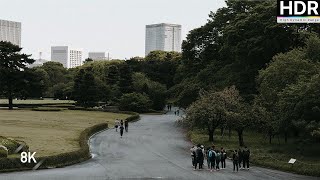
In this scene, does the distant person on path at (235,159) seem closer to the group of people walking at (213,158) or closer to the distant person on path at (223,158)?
the group of people walking at (213,158)

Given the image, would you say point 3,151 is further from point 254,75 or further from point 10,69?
point 10,69

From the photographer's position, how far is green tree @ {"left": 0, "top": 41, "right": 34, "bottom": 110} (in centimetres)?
7100

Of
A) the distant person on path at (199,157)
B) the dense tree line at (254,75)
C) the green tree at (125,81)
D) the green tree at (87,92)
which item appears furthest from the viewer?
the green tree at (125,81)

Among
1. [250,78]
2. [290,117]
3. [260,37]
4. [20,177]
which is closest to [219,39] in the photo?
[250,78]

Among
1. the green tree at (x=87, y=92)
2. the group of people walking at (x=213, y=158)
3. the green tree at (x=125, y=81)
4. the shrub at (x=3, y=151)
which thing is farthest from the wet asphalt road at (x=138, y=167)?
the green tree at (x=125, y=81)

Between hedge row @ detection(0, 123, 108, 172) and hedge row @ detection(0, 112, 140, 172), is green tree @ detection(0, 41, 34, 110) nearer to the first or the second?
hedge row @ detection(0, 112, 140, 172)

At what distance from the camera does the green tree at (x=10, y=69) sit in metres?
71.0

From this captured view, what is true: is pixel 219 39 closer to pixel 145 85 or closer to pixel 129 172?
pixel 145 85

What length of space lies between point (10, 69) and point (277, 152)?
52019mm

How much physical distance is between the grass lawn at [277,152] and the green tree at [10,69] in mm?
38259

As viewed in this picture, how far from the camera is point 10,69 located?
7125cm

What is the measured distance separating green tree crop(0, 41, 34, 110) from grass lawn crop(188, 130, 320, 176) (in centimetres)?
3826

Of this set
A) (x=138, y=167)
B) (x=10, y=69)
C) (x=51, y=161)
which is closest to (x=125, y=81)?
(x=10, y=69)

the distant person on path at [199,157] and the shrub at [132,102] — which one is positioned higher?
the shrub at [132,102]
